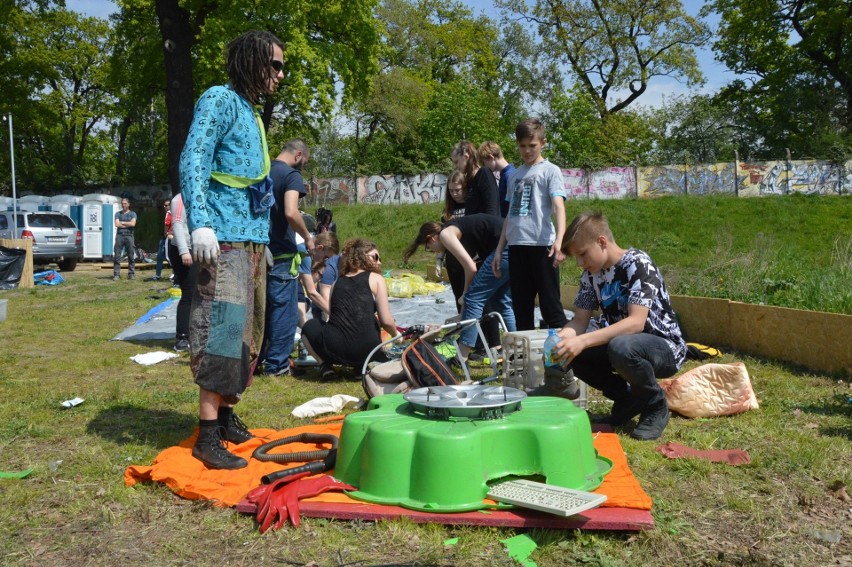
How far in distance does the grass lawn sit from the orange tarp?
7cm

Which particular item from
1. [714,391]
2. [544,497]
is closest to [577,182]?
[714,391]

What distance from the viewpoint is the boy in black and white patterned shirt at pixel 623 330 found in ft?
12.8

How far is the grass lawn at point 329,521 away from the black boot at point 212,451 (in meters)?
0.26

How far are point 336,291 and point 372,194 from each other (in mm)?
25937

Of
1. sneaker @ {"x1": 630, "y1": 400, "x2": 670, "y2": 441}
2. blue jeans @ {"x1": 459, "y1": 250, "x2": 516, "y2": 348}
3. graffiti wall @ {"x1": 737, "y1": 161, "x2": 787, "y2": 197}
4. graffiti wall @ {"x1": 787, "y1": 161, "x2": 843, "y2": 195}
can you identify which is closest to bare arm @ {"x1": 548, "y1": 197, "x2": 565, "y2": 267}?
blue jeans @ {"x1": 459, "y1": 250, "x2": 516, "y2": 348}

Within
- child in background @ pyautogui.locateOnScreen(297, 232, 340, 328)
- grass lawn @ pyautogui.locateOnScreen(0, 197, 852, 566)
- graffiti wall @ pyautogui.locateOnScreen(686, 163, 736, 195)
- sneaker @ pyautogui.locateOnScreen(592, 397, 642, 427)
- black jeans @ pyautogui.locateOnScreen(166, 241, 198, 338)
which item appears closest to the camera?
grass lawn @ pyautogui.locateOnScreen(0, 197, 852, 566)

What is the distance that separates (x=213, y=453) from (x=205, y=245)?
3.24 feet

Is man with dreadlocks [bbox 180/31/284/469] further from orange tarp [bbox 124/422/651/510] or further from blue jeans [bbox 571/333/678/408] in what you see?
blue jeans [bbox 571/333/678/408]

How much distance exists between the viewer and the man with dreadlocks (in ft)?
11.6

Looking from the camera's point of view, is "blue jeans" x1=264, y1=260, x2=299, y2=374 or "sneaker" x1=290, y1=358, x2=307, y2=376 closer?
"blue jeans" x1=264, y1=260, x2=299, y2=374

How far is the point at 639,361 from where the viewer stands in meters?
3.89

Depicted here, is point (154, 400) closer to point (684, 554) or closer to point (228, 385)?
point (228, 385)

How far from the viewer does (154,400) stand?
5176 mm

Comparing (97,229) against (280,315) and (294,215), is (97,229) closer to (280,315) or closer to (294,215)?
(280,315)
